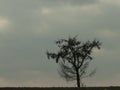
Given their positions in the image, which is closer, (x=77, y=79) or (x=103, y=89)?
(x=103, y=89)

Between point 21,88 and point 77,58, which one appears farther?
point 77,58

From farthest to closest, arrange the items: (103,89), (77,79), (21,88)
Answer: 1. (77,79)
2. (103,89)
3. (21,88)

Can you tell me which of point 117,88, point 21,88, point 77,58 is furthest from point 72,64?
point 21,88

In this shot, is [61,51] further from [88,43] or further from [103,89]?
[103,89]

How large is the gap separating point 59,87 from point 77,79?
15541mm

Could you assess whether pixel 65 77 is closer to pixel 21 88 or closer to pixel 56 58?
pixel 56 58

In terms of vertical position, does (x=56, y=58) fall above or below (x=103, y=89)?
above

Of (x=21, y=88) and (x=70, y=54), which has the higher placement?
(x=70, y=54)

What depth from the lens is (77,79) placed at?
5500 centimetres

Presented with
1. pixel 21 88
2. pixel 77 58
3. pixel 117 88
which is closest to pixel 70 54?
pixel 77 58

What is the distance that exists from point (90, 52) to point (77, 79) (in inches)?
172

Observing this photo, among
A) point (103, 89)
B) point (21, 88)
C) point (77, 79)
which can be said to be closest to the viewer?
point (21, 88)

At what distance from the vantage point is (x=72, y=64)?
183ft

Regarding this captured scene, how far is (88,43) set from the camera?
2264 inches
